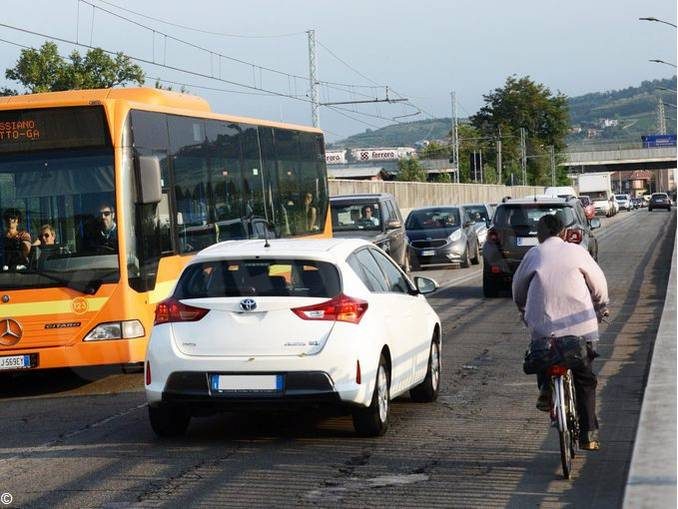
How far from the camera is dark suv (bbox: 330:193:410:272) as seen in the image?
27953 mm

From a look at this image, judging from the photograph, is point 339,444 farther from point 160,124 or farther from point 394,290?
point 160,124

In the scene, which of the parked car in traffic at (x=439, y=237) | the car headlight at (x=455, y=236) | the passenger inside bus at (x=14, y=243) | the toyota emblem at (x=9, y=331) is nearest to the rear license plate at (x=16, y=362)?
the toyota emblem at (x=9, y=331)

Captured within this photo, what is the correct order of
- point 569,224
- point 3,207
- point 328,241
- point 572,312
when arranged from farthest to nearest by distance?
1. point 569,224
2. point 3,207
3. point 328,241
4. point 572,312

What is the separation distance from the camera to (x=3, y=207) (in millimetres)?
13695

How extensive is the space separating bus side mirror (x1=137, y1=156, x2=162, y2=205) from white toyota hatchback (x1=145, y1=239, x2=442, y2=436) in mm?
3686

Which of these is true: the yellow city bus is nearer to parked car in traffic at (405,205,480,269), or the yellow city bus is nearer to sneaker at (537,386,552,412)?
sneaker at (537,386,552,412)

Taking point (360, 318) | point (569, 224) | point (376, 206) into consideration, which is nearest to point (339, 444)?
point (360, 318)

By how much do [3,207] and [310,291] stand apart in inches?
198

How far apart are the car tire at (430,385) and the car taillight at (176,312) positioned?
8.49 feet

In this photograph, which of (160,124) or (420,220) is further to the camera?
(420,220)

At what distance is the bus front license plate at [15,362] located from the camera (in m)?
13.4

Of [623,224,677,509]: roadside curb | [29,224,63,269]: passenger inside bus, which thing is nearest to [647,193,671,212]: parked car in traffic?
[623,224,677,509]: roadside curb

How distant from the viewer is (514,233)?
24.1 meters

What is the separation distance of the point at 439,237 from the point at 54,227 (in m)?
22.7
